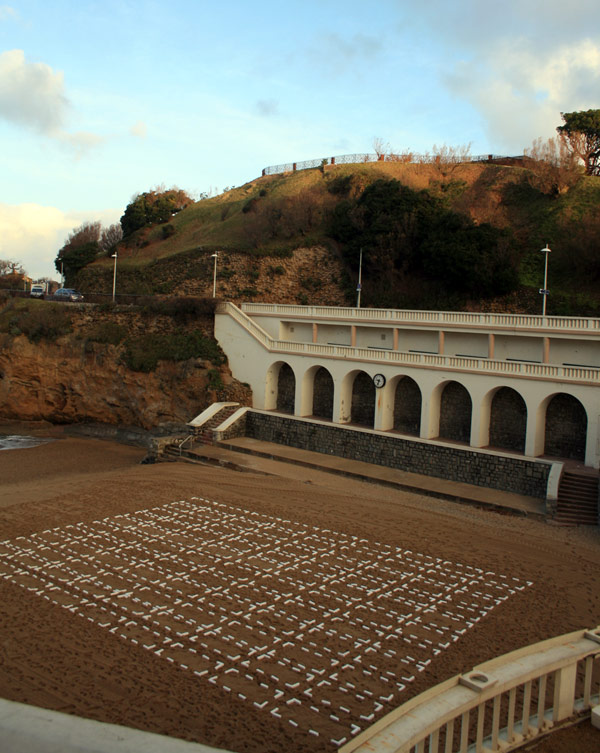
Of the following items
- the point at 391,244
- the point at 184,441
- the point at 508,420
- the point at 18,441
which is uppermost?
the point at 391,244

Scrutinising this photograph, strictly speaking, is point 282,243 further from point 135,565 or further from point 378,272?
point 135,565

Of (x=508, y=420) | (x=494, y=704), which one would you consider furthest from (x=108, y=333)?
(x=494, y=704)

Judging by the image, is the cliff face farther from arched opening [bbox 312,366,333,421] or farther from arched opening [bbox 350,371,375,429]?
arched opening [bbox 350,371,375,429]

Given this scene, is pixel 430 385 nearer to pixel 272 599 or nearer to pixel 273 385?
pixel 273 385

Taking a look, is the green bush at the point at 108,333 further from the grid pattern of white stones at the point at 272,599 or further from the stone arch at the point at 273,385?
the grid pattern of white stones at the point at 272,599

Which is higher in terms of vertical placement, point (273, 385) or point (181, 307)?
point (181, 307)

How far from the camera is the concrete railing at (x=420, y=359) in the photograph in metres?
19.9

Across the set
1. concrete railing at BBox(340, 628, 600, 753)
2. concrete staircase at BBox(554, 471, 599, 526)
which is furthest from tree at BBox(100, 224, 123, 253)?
concrete railing at BBox(340, 628, 600, 753)

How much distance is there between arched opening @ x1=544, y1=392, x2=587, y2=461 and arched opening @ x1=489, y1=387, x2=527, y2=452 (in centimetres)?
91

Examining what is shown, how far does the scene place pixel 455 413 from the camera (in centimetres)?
2370

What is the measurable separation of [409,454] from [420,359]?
11.8 ft

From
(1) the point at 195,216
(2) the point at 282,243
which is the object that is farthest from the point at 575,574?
(1) the point at 195,216

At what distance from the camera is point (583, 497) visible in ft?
59.4

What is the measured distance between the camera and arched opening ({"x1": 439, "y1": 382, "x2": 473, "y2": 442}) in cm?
2347
